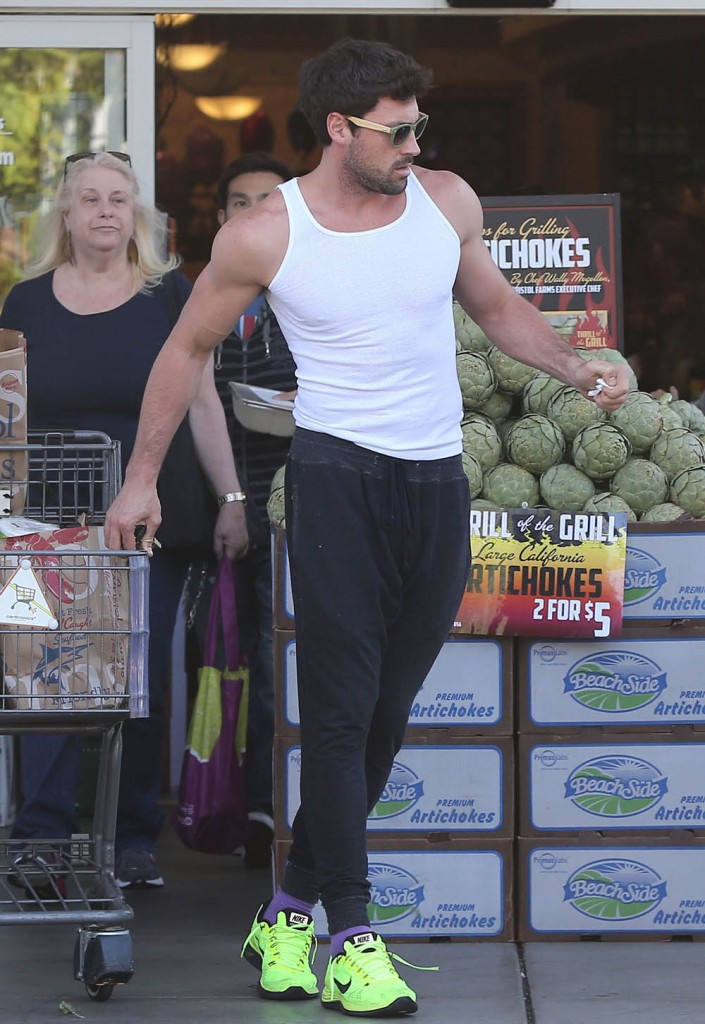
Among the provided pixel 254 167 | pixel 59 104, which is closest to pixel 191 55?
pixel 59 104

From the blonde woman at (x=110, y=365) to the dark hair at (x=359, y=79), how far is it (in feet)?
4.54

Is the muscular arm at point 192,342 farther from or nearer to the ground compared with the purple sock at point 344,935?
farther from the ground

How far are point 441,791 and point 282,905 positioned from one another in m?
0.62

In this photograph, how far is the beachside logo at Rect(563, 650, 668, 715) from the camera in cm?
425

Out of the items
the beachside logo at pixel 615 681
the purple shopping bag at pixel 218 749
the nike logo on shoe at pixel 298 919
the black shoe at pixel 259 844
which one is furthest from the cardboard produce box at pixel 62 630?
the black shoe at pixel 259 844

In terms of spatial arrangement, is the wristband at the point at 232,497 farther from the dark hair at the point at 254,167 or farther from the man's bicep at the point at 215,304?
the man's bicep at the point at 215,304

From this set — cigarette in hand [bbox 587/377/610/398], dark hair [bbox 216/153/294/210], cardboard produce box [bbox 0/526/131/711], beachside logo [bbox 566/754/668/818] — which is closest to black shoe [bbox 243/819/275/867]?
beachside logo [bbox 566/754/668/818]

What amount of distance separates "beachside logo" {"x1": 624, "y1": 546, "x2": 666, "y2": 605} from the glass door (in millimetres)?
2262

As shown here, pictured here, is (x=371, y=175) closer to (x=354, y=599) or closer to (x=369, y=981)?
(x=354, y=599)

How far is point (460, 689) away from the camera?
4.27 m

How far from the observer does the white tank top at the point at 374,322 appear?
135 inches

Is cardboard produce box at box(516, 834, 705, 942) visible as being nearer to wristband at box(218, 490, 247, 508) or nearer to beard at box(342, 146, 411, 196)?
wristband at box(218, 490, 247, 508)

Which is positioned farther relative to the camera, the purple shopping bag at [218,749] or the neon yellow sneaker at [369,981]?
the purple shopping bag at [218,749]

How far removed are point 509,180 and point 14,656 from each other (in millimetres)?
3511
